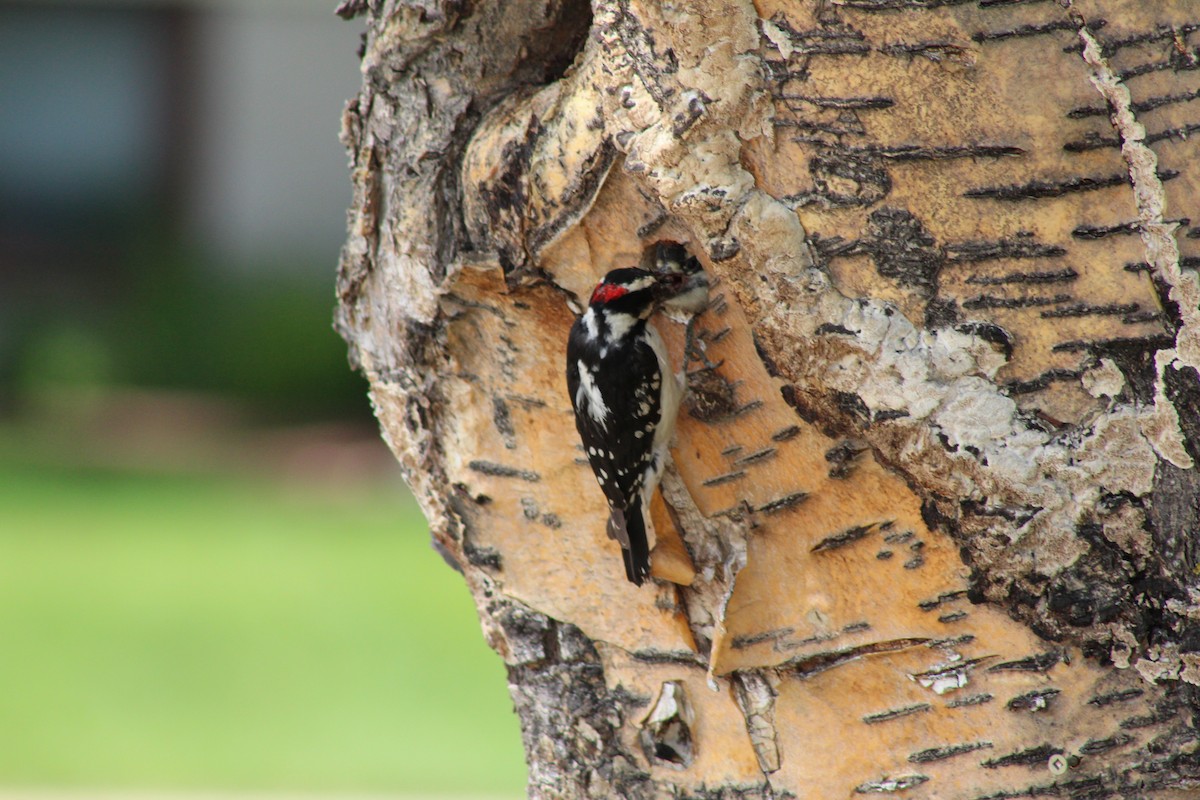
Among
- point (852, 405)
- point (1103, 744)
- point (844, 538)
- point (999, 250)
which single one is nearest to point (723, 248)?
point (852, 405)

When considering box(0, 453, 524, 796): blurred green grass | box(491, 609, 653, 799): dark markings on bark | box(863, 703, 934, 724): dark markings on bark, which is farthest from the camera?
box(0, 453, 524, 796): blurred green grass

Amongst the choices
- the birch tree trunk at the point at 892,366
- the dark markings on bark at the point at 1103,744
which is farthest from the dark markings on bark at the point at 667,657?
the dark markings on bark at the point at 1103,744

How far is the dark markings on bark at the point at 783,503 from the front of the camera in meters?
2.08

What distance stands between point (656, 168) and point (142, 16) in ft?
42.3

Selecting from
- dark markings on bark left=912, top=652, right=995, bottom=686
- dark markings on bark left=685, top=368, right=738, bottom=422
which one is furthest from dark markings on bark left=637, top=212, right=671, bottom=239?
dark markings on bark left=912, top=652, right=995, bottom=686

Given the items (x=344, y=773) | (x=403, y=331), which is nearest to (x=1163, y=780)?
(x=403, y=331)

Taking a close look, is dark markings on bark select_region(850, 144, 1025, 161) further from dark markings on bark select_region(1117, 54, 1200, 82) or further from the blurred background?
the blurred background

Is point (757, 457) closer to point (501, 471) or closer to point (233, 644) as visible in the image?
point (501, 471)

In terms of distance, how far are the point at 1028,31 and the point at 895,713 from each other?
114 cm

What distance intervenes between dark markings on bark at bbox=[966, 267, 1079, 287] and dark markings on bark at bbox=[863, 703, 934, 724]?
0.72 meters

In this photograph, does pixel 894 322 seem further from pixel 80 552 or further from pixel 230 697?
pixel 80 552

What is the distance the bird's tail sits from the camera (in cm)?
219

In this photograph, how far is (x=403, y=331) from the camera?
8.15 ft

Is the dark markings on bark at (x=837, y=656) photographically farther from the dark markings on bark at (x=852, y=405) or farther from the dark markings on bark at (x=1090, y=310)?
the dark markings on bark at (x=1090, y=310)
